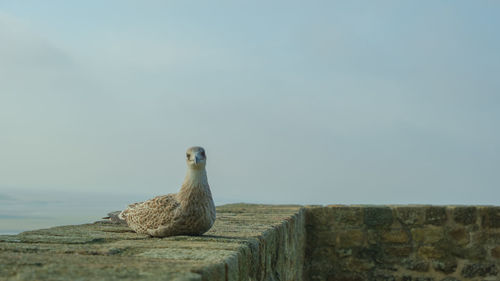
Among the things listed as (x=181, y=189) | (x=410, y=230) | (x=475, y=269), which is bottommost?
(x=475, y=269)

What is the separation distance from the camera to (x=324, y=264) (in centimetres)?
692

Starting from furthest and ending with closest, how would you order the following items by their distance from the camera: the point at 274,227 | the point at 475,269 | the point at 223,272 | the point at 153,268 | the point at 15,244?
the point at 475,269 → the point at 274,227 → the point at 15,244 → the point at 223,272 → the point at 153,268

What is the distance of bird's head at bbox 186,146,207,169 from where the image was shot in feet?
9.17

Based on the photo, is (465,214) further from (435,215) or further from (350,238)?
(350,238)

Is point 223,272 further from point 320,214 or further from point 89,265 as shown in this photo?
point 320,214

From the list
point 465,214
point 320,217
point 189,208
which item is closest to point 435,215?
point 465,214

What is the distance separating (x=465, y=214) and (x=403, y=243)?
846 mm

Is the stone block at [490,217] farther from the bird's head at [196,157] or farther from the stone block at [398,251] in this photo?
the bird's head at [196,157]

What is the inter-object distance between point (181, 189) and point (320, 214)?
4326mm

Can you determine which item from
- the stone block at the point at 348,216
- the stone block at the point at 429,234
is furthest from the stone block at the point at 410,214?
the stone block at the point at 348,216

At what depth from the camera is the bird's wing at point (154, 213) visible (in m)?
2.85

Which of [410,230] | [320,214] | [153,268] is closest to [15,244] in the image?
[153,268]

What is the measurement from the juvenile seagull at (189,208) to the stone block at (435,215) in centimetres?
456

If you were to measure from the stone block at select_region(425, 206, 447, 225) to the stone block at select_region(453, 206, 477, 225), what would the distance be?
0.46 ft
